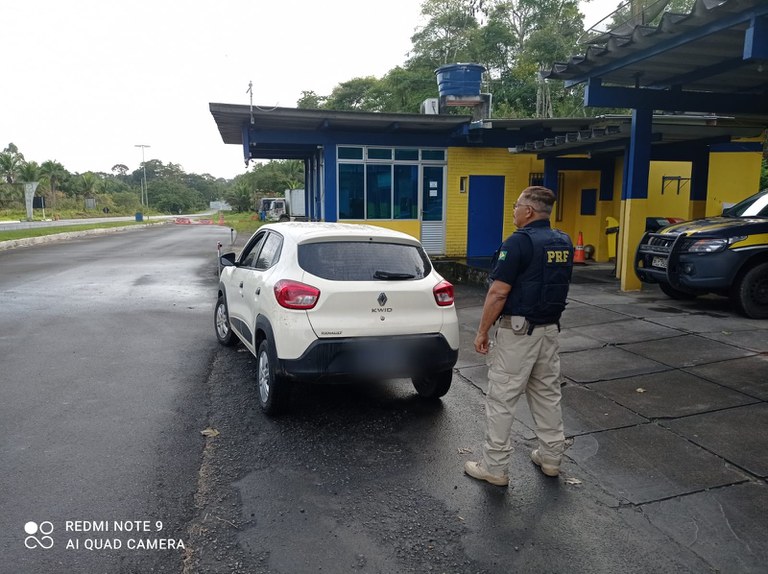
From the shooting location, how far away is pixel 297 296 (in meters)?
4.64

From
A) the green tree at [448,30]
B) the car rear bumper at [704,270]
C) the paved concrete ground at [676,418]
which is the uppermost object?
the green tree at [448,30]

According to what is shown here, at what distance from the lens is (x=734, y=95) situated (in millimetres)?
10703

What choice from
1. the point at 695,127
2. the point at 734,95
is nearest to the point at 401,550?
the point at 734,95

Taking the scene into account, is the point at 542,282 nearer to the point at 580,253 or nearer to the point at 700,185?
the point at 700,185

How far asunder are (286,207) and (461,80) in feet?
82.9

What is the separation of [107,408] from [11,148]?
324 ft

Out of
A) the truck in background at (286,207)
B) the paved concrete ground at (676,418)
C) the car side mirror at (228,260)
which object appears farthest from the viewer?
the truck in background at (286,207)

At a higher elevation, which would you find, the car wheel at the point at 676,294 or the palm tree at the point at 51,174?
the palm tree at the point at 51,174

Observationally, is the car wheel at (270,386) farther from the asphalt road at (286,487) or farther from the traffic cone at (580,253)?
the traffic cone at (580,253)

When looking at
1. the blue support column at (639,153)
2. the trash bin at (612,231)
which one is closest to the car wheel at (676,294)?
the blue support column at (639,153)

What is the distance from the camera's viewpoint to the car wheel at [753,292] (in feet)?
27.1

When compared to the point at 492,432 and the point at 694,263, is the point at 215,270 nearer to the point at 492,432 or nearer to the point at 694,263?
the point at 694,263

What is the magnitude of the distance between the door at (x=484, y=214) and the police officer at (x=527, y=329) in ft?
41.0

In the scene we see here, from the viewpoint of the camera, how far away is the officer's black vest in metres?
3.71
